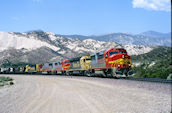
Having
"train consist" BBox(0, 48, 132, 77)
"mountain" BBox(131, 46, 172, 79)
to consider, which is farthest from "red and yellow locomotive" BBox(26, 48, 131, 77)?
"mountain" BBox(131, 46, 172, 79)

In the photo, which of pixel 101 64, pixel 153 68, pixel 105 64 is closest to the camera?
pixel 105 64

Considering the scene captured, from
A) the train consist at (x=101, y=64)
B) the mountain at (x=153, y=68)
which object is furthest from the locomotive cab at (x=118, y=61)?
the mountain at (x=153, y=68)

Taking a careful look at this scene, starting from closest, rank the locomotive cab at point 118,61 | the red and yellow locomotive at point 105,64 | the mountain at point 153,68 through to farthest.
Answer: the locomotive cab at point 118,61 < the red and yellow locomotive at point 105,64 < the mountain at point 153,68

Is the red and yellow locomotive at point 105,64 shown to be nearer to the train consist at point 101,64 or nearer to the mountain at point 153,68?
the train consist at point 101,64

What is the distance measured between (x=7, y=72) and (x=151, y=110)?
223ft

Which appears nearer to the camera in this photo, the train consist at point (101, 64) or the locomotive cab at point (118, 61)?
the locomotive cab at point (118, 61)

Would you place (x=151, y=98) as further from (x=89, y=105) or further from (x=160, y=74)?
(x=160, y=74)

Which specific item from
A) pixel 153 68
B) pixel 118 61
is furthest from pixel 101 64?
pixel 153 68

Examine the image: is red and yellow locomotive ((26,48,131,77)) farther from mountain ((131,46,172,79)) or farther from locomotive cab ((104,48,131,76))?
mountain ((131,46,172,79))

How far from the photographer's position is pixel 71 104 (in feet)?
35.3

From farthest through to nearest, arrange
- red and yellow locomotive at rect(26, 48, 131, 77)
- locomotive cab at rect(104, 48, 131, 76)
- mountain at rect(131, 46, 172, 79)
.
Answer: mountain at rect(131, 46, 172, 79)
red and yellow locomotive at rect(26, 48, 131, 77)
locomotive cab at rect(104, 48, 131, 76)

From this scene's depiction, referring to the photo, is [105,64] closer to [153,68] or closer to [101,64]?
[101,64]

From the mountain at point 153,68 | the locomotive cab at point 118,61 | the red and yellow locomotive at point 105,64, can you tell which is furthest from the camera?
the mountain at point 153,68

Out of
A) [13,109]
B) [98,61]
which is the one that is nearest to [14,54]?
[98,61]
